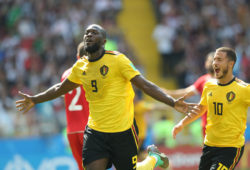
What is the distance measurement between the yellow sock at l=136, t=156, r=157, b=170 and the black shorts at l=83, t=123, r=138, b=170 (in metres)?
0.81

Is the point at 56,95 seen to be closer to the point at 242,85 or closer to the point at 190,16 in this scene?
the point at 242,85

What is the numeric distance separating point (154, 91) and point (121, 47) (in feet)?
36.1

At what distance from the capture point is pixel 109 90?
6.62 metres

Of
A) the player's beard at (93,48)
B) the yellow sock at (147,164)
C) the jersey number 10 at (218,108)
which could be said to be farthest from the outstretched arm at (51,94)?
the jersey number 10 at (218,108)

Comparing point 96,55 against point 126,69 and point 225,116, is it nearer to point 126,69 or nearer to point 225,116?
point 126,69

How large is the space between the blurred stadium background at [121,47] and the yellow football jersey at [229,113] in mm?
6239

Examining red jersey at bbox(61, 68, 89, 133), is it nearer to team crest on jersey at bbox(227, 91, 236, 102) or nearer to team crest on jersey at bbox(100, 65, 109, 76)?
team crest on jersey at bbox(100, 65, 109, 76)

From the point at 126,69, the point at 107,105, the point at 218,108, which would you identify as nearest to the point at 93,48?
the point at 126,69

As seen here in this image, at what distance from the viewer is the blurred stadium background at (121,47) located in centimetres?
1345

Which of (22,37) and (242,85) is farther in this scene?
(22,37)

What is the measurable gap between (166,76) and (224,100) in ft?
37.3

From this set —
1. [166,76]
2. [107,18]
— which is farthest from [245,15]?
[107,18]

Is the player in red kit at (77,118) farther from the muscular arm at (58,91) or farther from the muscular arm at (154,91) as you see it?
the muscular arm at (154,91)

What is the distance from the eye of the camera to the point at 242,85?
707 centimetres
